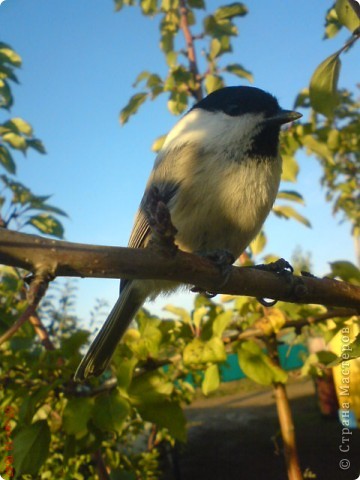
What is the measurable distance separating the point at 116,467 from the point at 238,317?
440mm

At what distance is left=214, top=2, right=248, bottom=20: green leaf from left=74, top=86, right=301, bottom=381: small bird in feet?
0.97

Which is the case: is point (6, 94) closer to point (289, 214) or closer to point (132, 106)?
point (132, 106)

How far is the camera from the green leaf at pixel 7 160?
3.51 feet

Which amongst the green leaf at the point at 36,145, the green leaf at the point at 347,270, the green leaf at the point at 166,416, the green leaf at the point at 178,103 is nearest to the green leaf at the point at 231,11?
the green leaf at the point at 178,103

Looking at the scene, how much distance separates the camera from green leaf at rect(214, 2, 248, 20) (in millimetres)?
1018

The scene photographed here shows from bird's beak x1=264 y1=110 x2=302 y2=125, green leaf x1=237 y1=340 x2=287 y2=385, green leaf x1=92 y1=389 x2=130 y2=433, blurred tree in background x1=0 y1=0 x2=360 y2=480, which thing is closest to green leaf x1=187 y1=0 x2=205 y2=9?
blurred tree in background x1=0 y1=0 x2=360 y2=480

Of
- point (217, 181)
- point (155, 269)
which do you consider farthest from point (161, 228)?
point (217, 181)

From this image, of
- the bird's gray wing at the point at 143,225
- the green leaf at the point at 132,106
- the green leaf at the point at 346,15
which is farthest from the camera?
the green leaf at the point at 132,106

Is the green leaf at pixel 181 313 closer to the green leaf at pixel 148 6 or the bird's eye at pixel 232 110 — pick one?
the bird's eye at pixel 232 110

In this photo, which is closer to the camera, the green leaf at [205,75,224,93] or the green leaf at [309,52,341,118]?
the green leaf at [309,52,341,118]

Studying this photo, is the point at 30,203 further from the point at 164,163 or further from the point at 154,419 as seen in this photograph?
the point at 154,419

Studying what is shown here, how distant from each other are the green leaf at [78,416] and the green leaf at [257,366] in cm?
28

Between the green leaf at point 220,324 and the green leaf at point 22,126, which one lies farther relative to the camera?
the green leaf at point 22,126

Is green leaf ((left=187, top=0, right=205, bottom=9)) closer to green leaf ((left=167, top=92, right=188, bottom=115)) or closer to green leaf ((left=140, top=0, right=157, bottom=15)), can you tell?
green leaf ((left=140, top=0, right=157, bottom=15))
